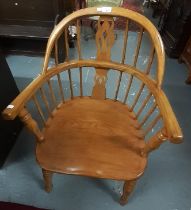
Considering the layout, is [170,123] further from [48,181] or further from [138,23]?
[48,181]

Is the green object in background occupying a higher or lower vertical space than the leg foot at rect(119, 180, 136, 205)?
higher

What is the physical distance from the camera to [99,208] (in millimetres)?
1082

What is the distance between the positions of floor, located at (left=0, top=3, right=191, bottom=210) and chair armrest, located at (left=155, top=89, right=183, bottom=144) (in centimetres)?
63

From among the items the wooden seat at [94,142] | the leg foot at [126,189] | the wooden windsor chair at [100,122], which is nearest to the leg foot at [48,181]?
the wooden windsor chair at [100,122]

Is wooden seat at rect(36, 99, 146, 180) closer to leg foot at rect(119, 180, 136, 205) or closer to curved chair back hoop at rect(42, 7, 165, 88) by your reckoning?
leg foot at rect(119, 180, 136, 205)

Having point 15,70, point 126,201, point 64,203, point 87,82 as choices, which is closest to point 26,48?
point 15,70

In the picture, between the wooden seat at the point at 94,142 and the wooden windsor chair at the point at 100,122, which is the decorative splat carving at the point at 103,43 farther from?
the wooden seat at the point at 94,142

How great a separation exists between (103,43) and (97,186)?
31.0 inches

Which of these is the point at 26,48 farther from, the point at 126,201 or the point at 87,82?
the point at 126,201

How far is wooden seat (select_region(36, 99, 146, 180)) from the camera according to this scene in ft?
2.64

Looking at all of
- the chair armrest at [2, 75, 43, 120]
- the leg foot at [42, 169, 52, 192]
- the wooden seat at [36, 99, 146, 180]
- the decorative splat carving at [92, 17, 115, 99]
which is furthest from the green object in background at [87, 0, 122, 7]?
the leg foot at [42, 169, 52, 192]

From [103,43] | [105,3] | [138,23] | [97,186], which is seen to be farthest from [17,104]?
[105,3]

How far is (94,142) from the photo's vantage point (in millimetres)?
888

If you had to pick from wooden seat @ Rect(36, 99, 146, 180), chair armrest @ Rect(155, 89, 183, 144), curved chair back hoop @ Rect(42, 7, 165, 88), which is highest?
curved chair back hoop @ Rect(42, 7, 165, 88)
